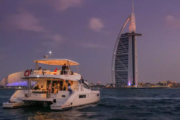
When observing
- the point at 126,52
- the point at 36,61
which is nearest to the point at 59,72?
the point at 36,61

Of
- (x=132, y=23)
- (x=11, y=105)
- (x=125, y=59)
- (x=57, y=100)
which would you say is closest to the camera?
(x=57, y=100)

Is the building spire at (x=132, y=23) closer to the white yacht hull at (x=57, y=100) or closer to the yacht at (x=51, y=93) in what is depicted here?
the yacht at (x=51, y=93)

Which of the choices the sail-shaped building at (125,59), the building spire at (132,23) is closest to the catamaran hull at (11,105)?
the sail-shaped building at (125,59)

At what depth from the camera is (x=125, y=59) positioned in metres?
131

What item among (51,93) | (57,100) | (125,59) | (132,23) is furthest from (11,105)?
(132,23)

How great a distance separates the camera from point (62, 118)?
12.6 m

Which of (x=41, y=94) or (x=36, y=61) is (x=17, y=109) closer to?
(x=41, y=94)

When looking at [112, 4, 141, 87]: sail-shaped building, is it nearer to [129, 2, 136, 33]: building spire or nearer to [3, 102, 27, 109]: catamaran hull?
[129, 2, 136, 33]: building spire

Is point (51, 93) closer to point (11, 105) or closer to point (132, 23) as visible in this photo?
point (11, 105)

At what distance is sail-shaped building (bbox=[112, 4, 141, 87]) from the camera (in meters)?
131

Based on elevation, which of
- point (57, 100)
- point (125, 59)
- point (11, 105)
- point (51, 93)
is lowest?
point (11, 105)

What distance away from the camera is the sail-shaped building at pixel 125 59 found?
13062cm

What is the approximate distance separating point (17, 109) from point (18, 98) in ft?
2.86

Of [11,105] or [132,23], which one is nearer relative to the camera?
[11,105]
